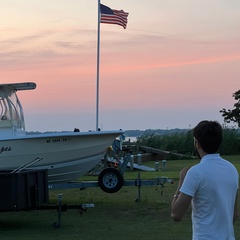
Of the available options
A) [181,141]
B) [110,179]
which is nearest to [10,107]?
[110,179]

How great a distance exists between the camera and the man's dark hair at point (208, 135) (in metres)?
4.49

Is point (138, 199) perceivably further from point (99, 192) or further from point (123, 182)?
point (99, 192)

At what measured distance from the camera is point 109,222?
11719 millimetres

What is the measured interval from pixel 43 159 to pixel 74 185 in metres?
0.97

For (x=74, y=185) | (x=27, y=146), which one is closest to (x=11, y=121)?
(x=27, y=146)

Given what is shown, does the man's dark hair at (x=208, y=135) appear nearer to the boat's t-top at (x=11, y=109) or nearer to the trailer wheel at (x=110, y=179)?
the trailer wheel at (x=110, y=179)

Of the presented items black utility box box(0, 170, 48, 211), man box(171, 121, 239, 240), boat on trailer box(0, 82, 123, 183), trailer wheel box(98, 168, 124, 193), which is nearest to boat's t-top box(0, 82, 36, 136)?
boat on trailer box(0, 82, 123, 183)

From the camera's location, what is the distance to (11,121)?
1490 cm

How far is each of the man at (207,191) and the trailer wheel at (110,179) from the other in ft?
31.2

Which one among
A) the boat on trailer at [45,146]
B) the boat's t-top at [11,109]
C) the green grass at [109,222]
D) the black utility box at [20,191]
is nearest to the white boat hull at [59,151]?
the boat on trailer at [45,146]

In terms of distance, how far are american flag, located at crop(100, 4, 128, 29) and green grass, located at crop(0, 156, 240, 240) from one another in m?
7.31

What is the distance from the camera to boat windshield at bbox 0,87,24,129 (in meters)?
15.0

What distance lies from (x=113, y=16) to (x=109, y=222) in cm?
1060

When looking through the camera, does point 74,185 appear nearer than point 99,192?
Yes
